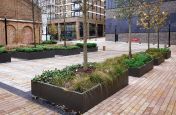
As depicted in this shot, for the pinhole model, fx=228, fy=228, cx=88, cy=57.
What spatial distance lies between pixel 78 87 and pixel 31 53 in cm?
1336

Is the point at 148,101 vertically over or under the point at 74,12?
under

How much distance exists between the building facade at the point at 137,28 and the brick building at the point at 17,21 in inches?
725

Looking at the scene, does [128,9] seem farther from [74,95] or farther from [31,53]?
[74,95]

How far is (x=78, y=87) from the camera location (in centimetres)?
690

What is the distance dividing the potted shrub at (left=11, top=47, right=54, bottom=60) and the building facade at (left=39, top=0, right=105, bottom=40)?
4951 centimetres

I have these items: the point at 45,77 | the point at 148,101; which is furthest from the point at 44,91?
the point at 148,101

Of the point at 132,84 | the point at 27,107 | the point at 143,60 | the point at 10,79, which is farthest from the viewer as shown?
the point at 143,60

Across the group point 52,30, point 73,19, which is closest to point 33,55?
point 52,30

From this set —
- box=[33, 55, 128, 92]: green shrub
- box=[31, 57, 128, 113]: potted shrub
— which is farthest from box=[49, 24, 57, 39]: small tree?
box=[33, 55, 128, 92]: green shrub

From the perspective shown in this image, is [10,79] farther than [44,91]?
Yes

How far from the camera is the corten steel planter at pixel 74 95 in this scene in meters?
6.63

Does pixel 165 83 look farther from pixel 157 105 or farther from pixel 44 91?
pixel 44 91

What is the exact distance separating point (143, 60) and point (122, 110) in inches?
266

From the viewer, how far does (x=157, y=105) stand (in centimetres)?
732
